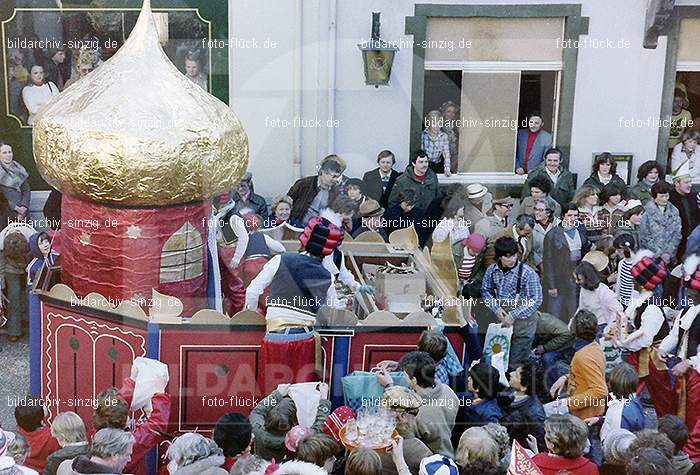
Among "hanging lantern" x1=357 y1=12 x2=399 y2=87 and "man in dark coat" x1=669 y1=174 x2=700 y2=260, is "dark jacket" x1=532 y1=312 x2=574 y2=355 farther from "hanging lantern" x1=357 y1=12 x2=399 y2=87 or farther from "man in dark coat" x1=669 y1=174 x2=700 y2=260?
"hanging lantern" x1=357 y1=12 x2=399 y2=87

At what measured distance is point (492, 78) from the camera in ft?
32.3

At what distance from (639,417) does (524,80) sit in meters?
5.42

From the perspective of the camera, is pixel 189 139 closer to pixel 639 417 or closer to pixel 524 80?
pixel 639 417

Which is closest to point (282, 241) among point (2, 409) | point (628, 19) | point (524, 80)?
point (2, 409)

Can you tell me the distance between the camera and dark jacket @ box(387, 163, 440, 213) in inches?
336

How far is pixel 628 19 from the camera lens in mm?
9758

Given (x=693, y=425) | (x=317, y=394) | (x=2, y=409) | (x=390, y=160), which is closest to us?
(x=317, y=394)

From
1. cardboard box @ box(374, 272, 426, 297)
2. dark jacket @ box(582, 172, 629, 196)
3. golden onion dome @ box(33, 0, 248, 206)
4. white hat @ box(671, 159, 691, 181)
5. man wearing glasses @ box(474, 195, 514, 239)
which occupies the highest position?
golden onion dome @ box(33, 0, 248, 206)

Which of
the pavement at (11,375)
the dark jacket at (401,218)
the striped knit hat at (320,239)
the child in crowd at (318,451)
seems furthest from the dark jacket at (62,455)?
the dark jacket at (401,218)

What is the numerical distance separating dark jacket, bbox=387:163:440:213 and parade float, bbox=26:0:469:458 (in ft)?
8.44

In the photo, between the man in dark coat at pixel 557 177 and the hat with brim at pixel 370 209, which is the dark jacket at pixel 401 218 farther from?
the man in dark coat at pixel 557 177

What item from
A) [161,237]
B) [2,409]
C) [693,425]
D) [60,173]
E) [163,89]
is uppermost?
[163,89]

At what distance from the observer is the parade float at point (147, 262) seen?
5605 millimetres

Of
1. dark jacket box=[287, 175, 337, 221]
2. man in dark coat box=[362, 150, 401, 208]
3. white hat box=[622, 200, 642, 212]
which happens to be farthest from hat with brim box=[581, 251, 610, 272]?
dark jacket box=[287, 175, 337, 221]
